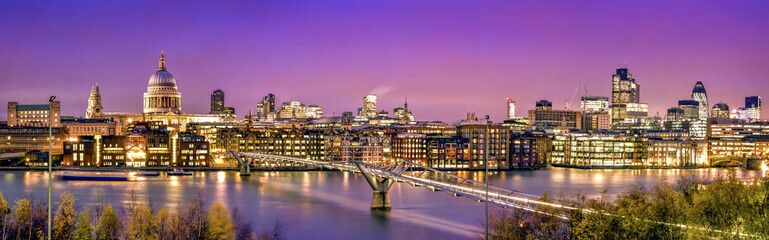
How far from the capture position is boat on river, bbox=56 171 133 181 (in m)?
38.1

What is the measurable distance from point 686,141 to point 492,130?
1647 cm

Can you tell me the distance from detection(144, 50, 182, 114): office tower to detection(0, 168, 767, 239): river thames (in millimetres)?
40927

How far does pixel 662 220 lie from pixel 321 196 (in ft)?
55.8

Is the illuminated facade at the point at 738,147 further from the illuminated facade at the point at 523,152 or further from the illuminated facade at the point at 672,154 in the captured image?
the illuminated facade at the point at 523,152

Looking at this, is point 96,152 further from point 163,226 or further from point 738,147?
point 738,147

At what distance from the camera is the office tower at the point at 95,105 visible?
8338cm

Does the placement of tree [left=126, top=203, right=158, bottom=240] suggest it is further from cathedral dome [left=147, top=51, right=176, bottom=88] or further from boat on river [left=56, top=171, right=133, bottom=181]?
cathedral dome [left=147, top=51, right=176, bottom=88]

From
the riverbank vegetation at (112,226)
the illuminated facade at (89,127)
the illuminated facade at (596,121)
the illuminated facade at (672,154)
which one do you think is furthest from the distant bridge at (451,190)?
the illuminated facade at (596,121)

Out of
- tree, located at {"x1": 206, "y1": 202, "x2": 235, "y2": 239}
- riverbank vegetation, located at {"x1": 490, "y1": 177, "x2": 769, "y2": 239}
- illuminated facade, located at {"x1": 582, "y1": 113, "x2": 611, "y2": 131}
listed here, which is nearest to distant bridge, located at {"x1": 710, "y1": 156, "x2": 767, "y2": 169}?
riverbank vegetation, located at {"x1": 490, "y1": 177, "x2": 769, "y2": 239}

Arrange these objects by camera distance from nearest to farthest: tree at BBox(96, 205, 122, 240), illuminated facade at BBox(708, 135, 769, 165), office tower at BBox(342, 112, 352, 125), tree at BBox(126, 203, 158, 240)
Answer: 1. tree at BBox(126, 203, 158, 240)
2. tree at BBox(96, 205, 122, 240)
3. illuminated facade at BBox(708, 135, 769, 165)
4. office tower at BBox(342, 112, 352, 125)

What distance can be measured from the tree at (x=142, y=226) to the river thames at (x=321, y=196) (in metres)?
5.09

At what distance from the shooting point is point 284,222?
2194cm

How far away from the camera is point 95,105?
84.1m

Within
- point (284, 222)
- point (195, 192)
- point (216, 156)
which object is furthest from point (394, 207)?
point (216, 156)
